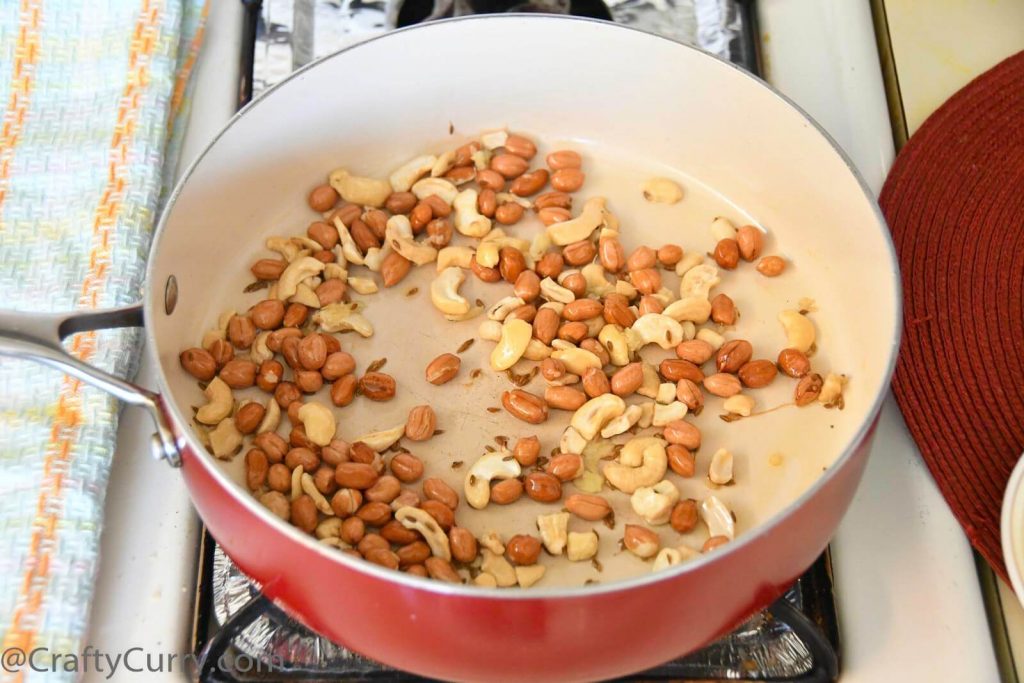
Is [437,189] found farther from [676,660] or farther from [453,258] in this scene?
[676,660]

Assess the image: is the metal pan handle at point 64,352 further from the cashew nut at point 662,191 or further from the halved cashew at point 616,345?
the cashew nut at point 662,191

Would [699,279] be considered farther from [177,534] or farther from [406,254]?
[177,534]

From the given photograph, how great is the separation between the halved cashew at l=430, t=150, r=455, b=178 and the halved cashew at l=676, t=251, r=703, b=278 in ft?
0.58

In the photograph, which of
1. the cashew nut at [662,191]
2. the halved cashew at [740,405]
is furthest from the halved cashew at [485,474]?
the cashew nut at [662,191]

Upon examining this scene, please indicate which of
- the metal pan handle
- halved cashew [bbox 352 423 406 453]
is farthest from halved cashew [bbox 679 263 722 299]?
the metal pan handle

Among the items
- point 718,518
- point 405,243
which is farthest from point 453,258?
point 718,518

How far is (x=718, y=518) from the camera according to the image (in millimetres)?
605

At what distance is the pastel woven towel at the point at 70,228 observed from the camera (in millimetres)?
578

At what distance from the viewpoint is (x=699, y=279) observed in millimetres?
711

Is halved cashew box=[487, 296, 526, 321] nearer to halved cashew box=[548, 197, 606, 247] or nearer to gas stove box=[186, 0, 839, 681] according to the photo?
halved cashew box=[548, 197, 606, 247]

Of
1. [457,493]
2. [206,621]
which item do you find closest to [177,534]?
[206,621]

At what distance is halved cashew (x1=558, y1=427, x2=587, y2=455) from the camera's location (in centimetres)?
64

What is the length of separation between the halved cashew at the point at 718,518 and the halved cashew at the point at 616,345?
0.11m

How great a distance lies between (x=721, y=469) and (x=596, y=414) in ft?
0.26
